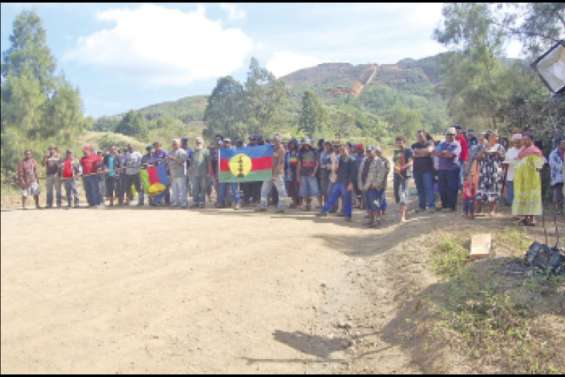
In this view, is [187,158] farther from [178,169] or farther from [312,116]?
[312,116]

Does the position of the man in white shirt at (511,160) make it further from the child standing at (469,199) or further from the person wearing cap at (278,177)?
the person wearing cap at (278,177)

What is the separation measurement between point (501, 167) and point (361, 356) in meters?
Answer: 6.76

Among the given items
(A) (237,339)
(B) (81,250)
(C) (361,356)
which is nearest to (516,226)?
(C) (361,356)

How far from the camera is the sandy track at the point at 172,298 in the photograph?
543 cm

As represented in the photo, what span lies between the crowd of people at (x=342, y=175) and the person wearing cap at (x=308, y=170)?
1.0 inches

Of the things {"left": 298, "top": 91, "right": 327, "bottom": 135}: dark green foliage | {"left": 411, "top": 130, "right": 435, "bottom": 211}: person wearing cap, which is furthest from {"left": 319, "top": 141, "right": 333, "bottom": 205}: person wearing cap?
{"left": 298, "top": 91, "right": 327, "bottom": 135}: dark green foliage

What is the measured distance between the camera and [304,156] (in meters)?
13.2

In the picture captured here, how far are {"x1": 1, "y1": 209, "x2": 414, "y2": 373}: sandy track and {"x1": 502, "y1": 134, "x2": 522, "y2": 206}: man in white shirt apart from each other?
3445 millimetres

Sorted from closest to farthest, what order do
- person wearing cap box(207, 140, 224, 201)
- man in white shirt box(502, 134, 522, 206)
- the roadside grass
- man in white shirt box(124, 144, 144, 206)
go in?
the roadside grass
man in white shirt box(502, 134, 522, 206)
person wearing cap box(207, 140, 224, 201)
man in white shirt box(124, 144, 144, 206)

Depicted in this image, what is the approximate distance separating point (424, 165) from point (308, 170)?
286cm

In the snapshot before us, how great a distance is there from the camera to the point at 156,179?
14.6m

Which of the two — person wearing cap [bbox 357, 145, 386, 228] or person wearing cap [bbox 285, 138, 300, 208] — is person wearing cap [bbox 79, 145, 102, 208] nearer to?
person wearing cap [bbox 285, 138, 300, 208]

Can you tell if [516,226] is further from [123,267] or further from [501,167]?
[123,267]

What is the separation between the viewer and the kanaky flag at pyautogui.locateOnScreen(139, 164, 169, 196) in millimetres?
14492
